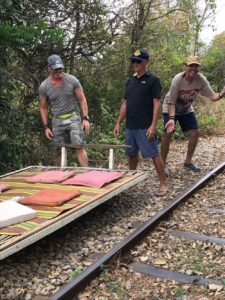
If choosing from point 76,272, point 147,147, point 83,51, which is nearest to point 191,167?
point 147,147

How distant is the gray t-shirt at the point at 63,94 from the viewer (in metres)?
6.68

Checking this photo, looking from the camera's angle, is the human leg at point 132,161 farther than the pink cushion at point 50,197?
Yes

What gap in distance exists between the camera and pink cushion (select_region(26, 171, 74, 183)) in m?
5.69

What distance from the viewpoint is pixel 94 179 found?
562 cm

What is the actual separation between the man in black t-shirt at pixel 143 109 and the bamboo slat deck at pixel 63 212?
47 centimetres

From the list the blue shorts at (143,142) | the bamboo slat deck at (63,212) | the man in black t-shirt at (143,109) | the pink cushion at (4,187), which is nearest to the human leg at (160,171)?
the man in black t-shirt at (143,109)

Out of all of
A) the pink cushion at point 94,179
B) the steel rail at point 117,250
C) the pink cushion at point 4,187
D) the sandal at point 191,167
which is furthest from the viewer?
the sandal at point 191,167

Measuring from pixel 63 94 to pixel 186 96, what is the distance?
2.06 m

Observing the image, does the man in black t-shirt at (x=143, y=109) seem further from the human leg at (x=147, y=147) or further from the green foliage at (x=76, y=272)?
the green foliage at (x=76, y=272)

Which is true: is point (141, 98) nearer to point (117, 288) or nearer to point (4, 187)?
point (4, 187)

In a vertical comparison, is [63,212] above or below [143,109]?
below

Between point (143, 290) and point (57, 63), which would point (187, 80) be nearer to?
point (57, 63)

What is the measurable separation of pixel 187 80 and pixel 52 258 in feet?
13.3

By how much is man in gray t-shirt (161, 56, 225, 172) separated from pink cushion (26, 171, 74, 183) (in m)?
1.98
